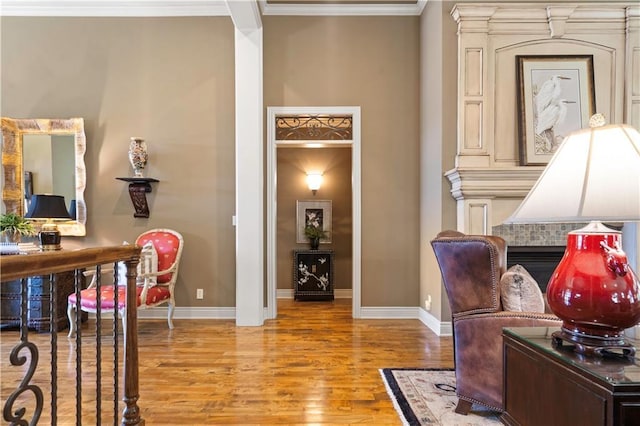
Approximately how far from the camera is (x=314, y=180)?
5.75m

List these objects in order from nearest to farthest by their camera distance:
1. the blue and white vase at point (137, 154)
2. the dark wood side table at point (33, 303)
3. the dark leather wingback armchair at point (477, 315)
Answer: the dark leather wingback armchair at point (477, 315) < the dark wood side table at point (33, 303) < the blue and white vase at point (137, 154)

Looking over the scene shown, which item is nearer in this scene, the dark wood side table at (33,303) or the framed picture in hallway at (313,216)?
the dark wood side table at (33,303)

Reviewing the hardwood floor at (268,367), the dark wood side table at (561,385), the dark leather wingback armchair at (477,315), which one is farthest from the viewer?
the hardwood floor at (268,367)

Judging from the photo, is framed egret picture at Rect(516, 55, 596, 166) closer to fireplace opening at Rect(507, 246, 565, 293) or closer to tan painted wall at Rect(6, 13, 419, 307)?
fireplace opening at Rect(507, 246, 565, 293)

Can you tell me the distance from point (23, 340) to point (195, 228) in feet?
10.7

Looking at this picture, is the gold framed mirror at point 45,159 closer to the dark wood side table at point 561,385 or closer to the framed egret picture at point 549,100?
the dark wood side table at point 561,385

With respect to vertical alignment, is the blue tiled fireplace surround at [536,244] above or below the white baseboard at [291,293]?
above

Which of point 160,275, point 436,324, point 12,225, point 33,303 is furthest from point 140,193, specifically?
point 436,324

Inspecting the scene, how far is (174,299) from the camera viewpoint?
4250mm

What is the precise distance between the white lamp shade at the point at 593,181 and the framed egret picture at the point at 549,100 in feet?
8.94

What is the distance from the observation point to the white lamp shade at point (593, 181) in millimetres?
1030

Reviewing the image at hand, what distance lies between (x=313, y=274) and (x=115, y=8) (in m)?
4.18

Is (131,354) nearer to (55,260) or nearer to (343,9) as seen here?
(55,260)

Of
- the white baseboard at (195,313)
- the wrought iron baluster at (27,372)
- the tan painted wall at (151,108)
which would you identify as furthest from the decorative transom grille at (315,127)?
the wrought iron baluster at (27,372)
